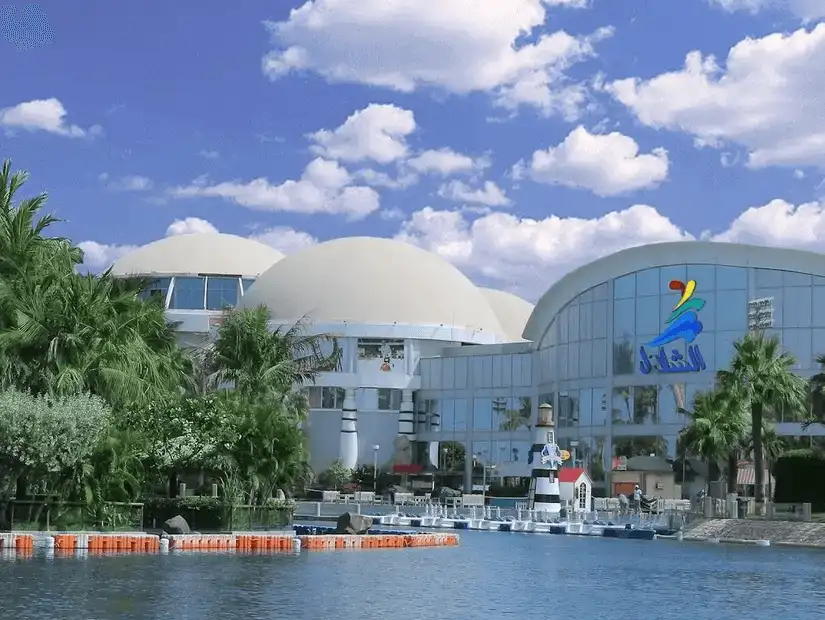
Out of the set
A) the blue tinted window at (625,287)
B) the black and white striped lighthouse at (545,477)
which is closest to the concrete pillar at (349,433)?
→ the blue tinted window at (625,287)

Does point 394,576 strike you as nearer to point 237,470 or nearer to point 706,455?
point 237,470

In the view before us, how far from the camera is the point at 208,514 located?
141 ft

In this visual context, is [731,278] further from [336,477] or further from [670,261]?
Result: [336,477]

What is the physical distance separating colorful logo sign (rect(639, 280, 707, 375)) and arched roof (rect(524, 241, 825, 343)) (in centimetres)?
166

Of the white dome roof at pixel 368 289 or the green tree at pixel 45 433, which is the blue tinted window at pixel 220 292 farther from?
the green tree at pixel 45 433

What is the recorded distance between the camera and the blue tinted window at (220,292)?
106 m

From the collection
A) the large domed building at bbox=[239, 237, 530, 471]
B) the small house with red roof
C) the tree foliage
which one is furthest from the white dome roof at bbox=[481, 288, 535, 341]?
the tree foliage

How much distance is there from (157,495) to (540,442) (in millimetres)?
23258

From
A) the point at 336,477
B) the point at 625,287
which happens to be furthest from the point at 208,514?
the point at 336,477

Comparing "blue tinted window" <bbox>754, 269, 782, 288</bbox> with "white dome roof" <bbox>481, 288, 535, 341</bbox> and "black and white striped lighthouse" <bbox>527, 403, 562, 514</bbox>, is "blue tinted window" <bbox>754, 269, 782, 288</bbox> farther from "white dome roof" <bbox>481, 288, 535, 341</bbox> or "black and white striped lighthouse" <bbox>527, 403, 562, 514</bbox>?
"white dome roof" <bbox>481, 288, 535, 341</bbox>

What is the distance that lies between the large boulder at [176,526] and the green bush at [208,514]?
1.88 m

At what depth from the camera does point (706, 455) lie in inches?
2415

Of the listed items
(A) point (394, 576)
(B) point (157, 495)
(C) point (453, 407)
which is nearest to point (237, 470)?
(B) point (157, 495)

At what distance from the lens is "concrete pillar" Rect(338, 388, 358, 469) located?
311ft
